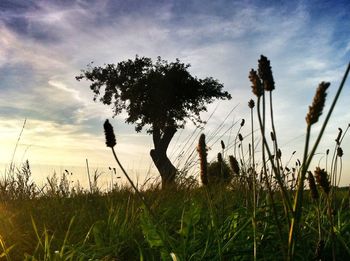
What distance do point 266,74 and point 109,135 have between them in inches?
30.7

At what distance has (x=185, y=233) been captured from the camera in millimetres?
3018

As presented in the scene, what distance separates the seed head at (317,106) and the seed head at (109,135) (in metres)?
0.98

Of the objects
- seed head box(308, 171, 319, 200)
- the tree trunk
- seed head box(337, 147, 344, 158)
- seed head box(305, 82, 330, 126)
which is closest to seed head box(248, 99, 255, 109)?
seed head box(308, 171, 319, 200)

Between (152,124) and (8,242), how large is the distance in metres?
23.3

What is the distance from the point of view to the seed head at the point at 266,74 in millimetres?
1485

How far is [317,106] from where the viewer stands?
1164 mm

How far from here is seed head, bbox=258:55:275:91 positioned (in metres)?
1.49

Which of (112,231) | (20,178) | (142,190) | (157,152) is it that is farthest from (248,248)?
(157,152)

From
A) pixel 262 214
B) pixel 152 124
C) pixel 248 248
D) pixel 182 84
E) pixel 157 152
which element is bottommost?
pixel 248 248

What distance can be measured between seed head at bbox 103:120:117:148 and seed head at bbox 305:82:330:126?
0.98 meters

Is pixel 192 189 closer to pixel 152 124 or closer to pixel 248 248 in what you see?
pixel 248 248

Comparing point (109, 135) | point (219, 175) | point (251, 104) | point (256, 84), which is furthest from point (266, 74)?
point (219, 175)

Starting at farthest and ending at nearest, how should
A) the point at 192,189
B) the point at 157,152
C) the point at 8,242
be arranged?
the point at 157,152 < the point at 192,189 < the point at 8,242

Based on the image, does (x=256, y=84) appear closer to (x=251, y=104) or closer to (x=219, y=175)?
(x=251, y=104)
